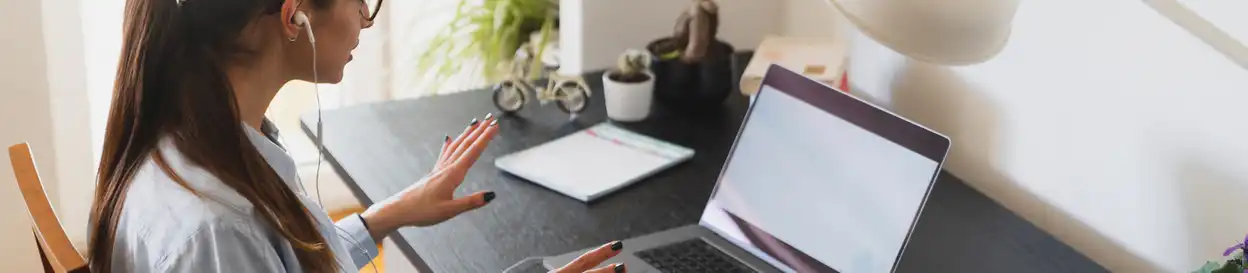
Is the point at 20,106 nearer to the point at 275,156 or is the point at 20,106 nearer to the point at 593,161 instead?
the point at 593,161

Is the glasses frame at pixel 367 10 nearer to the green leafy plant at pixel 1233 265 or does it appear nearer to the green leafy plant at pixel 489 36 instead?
the green leafy plant at pixel 1233 265

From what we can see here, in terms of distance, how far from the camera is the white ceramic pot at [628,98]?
5.55 feet

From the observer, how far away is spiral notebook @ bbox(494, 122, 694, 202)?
1.47m

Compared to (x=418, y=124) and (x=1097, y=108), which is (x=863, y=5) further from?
(x=418, y=124)

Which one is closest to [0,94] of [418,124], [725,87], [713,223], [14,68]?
[14,68]

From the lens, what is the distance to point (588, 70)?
1968 mm

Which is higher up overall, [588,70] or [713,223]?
[588,70]

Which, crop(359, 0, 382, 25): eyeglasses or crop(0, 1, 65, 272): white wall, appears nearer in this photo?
crop(359, 0, 382, 25): eyeglasses

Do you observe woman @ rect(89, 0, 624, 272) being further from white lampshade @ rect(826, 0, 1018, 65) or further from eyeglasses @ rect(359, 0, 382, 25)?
white lampshade @ rect(826, 0, 1018, 65)

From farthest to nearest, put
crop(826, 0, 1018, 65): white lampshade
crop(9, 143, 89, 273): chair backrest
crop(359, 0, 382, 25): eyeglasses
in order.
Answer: crop(359, 0, 382, 25): eyeglasses
crop(826, 0, 1018, 65): white lampshade
crop(9, 143, 89, 273): chair backrest

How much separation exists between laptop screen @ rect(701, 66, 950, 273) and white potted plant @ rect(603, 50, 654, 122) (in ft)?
1.16

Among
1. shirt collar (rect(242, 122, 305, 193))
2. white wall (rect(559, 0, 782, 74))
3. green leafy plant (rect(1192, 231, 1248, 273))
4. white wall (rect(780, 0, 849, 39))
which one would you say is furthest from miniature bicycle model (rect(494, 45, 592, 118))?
green leafy plant (rect(1192, 231, 1248, 273))

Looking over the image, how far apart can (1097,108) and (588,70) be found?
2.97 ft

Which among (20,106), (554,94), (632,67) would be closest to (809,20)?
(632,67)
